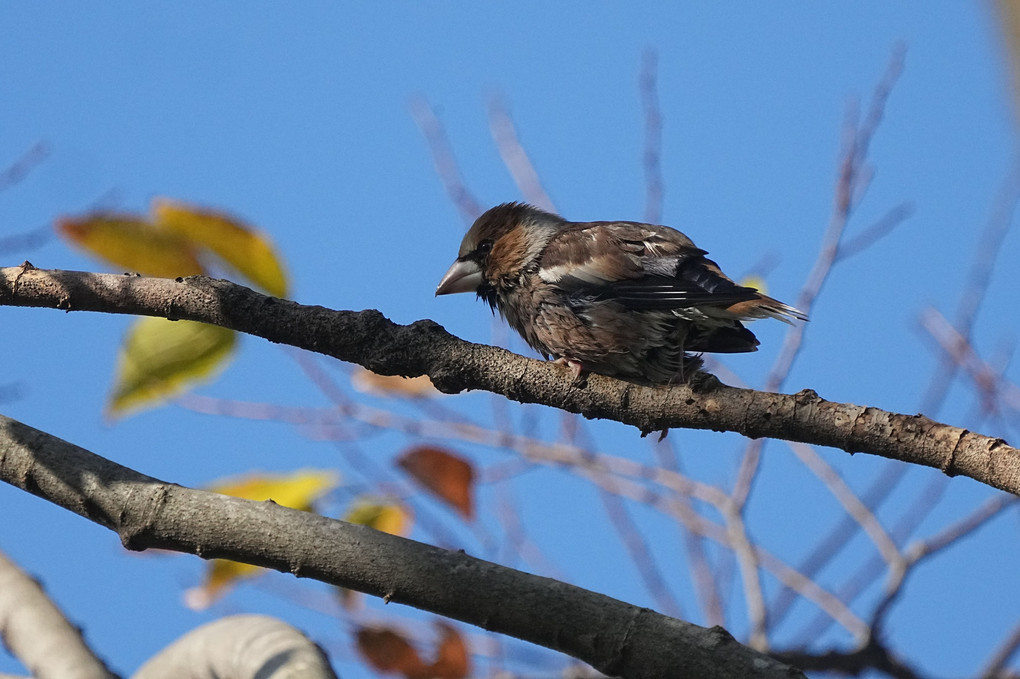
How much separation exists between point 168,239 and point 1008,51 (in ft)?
10.3

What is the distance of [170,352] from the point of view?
2.71m

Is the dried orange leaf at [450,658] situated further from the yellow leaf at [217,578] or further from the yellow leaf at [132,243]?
the yellow leaf at [132,243]

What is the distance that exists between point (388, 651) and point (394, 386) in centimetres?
109

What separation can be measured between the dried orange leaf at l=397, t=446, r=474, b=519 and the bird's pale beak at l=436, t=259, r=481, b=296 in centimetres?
83

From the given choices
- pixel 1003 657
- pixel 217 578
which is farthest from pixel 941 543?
pixel 217 578

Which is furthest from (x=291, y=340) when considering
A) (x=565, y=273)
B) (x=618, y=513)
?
(x=618, y=513)

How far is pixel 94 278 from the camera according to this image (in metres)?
2.54

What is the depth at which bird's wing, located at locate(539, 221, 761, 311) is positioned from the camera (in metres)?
3.30

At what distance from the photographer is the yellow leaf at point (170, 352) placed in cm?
271

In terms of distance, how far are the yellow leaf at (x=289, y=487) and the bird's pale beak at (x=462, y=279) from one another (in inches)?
44.5

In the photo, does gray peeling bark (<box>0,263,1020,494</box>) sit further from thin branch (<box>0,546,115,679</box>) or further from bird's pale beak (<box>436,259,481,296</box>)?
bird's pale beak (<box>436,259,481,296</box>)

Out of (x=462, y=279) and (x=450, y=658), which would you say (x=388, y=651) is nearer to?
(x=450, y=658)

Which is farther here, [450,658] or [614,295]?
[450,658]

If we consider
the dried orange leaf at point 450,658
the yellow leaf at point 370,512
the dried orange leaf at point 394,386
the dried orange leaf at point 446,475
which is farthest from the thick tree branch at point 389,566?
the dried orange leaf at point 394,386
